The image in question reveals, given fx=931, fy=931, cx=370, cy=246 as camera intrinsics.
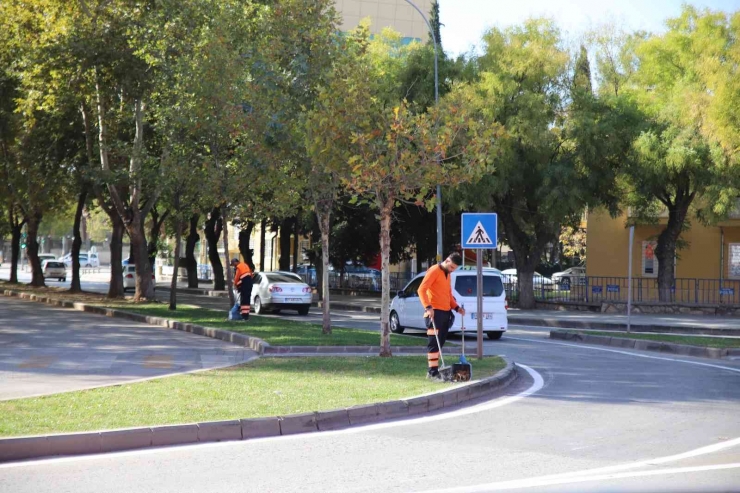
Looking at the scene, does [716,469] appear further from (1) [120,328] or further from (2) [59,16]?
(2) [59,16]

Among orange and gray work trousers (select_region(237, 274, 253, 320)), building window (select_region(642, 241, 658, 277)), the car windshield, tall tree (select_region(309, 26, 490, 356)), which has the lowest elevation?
orange and gray work trousers (select_region(237, 274, 253, 320))

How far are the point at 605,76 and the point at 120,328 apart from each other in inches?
974

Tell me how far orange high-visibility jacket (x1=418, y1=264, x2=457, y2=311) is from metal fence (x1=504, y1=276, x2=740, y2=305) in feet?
76.4

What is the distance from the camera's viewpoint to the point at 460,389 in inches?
467

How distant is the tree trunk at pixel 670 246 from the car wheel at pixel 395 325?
47.8 feet

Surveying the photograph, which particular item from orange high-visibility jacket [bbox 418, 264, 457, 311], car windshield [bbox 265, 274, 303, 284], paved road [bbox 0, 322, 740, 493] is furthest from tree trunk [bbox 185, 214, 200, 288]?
paved road [bbox 0, 322, 740, 493]

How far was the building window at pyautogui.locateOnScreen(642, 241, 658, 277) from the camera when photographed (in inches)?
1581

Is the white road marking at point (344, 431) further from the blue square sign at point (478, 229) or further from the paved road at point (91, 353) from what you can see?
the blue square sign at point (478, 229)

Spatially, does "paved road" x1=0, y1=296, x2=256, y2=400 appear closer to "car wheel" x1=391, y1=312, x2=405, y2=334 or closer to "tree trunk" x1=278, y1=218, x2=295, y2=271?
"car wheel" x1=391, y1=312, x2=405, y2=334

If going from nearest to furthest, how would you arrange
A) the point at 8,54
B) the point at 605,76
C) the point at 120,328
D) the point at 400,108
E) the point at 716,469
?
the point at 716,469 → the point at 400,108 → the point at 120,328 → the point at 8,54 → the point at 605,76

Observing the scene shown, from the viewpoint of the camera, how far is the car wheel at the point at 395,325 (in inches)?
951

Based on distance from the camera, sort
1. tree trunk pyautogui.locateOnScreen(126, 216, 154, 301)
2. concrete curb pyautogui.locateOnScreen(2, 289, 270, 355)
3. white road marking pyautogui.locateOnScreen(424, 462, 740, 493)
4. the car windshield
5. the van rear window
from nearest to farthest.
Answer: white road marking pyautogui.locateOnScreen(424, 462, 740, 493) < concrete curb pyautogui.locateOnScreen(2, 289, 270, 355) < the van rear window < the car windshield < tree trunk pyautogui.locateOnScreen(126, 216, 154, 301)

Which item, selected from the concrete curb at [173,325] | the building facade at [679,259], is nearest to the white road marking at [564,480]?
the concrete curb at [173,325]

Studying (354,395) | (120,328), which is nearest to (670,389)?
(354,395)
